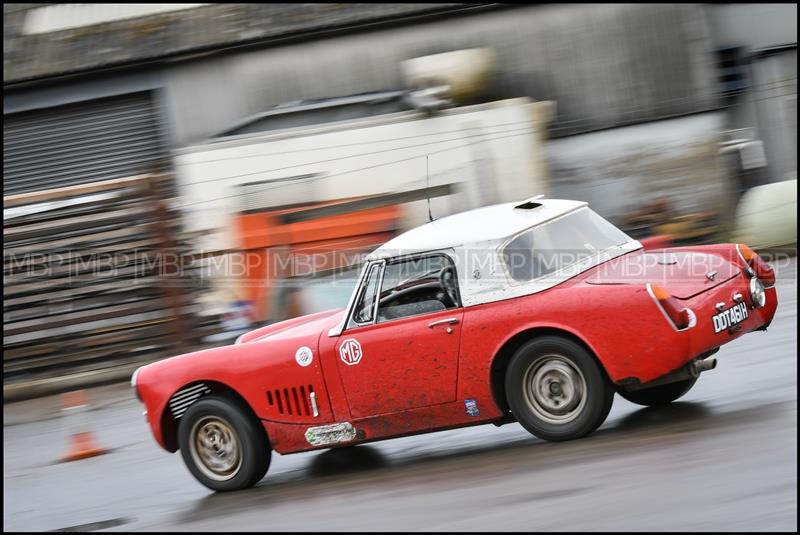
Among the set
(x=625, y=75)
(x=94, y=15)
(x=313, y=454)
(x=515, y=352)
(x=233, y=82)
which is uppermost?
(x=94, y=15)

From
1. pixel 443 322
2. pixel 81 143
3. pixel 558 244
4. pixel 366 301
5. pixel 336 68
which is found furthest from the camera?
pixel 81 143

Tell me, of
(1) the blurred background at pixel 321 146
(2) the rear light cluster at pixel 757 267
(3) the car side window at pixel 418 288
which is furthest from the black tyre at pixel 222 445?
(1) the blurred background at pixel 321 146

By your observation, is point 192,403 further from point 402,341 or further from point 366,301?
point 402,341

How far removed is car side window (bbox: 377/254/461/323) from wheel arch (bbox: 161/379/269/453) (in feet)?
3.92

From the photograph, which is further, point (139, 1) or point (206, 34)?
point (139, 1)

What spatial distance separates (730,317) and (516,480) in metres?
1.64

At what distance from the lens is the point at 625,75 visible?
18.9 m

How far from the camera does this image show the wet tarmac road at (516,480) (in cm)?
508

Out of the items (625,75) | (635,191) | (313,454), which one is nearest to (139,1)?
(625,75)

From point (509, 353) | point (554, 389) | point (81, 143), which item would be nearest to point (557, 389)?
point (554, 389)

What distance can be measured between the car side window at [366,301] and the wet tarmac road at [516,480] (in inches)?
40.4

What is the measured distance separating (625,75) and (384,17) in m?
4.39

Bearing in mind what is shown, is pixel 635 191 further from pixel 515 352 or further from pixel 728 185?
pixel 515 352

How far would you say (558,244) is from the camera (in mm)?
6855
